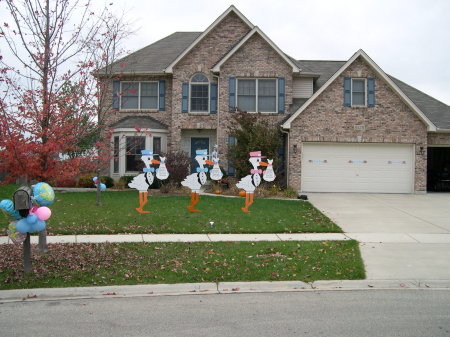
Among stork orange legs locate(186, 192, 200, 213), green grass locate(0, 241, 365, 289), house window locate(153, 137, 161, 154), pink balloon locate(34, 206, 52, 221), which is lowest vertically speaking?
green grass locate(0, 241, 365, 289)

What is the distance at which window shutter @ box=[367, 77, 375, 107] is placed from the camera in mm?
20344

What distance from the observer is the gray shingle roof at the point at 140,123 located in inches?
883

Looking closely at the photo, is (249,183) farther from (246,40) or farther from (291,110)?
(246,40)

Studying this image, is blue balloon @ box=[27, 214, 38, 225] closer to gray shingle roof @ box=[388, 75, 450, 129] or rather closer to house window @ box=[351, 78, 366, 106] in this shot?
house window @ box=[351, 78, 366, 106]

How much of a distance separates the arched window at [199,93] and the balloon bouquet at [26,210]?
52.8 feet

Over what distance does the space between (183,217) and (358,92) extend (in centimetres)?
1143

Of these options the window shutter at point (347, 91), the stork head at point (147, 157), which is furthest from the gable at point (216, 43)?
the stork head at point (147, 157)

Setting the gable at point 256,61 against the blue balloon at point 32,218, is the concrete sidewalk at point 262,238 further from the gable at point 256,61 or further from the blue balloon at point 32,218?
the gable at point 256,61

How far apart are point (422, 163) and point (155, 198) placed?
12.0 metres

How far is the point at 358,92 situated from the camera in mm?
20453

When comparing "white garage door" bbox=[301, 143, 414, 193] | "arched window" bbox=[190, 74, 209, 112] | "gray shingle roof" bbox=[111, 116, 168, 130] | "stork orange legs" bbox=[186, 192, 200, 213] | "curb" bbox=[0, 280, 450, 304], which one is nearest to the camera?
"curb" bbox=[0, 280, 450, 304]

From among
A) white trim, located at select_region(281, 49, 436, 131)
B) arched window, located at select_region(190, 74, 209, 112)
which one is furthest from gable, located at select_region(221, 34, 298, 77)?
white trim, located at select_region(281, 49, 436, 131)

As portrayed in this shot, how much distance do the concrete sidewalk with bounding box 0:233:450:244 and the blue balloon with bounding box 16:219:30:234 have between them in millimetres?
3156

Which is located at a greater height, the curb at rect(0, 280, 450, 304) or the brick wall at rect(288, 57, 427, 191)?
the brick wall at rect(288, 57, 427, 191)
